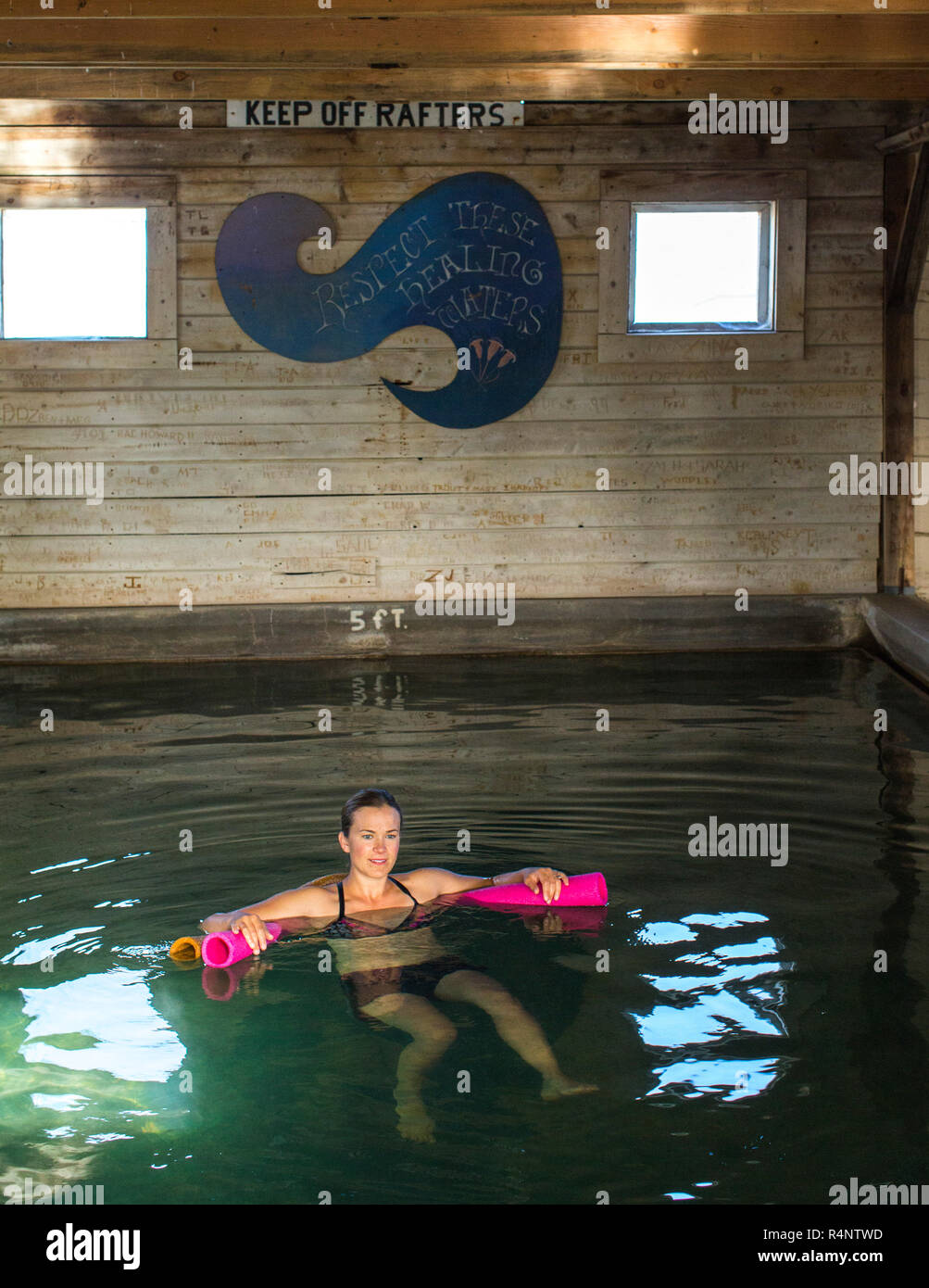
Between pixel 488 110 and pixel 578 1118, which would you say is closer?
pixel 578 1118

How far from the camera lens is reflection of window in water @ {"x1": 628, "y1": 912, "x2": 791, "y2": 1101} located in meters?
3.14

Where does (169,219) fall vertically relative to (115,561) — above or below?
above

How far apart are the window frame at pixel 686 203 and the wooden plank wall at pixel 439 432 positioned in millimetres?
86

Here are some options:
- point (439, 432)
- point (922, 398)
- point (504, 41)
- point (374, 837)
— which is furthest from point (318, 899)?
point (922, 398)

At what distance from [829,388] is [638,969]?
6.59 meters

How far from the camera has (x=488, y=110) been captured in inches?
352

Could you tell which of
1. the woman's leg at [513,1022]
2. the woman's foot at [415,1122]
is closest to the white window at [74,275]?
the woman's leg at [513,1022]

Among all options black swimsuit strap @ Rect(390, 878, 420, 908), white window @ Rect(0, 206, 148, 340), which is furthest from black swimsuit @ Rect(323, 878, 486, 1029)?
white window @ Rect(0, 206, 148, 340)

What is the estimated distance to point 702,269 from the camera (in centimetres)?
944
